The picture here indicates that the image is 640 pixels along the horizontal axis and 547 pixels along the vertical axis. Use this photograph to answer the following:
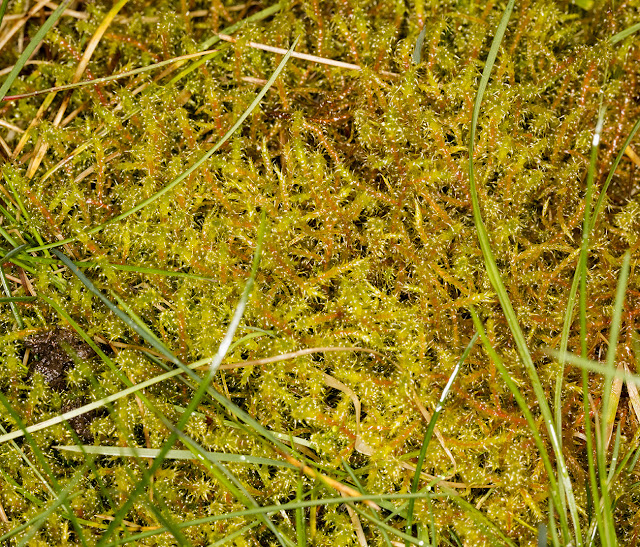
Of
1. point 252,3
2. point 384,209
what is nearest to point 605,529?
point 384,209

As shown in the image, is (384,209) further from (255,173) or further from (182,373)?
(182,373)

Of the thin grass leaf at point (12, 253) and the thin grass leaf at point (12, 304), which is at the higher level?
the thin grass leaf at point (12, 253)

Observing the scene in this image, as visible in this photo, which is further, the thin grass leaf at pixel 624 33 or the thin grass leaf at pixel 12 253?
the thin grass leaf at pixel 624 33

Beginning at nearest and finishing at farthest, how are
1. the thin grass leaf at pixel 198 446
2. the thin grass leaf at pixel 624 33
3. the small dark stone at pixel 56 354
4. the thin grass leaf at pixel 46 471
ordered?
the thin grass leaf at pixel 198 446 < the thin grass leaf at pixel 46 471 < the small dark stone at pixel 56 354 < the thin grass leaf at pixel 624 33

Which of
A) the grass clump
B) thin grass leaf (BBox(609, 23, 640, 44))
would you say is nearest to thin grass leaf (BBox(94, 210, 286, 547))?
the grass clump

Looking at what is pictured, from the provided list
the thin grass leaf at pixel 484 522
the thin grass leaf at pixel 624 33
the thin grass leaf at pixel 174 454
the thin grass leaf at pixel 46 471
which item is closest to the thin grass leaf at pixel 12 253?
the thin grass leaf at pixel 46 471

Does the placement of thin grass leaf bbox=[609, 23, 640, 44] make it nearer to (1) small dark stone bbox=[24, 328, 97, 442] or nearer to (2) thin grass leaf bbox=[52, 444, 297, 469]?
(2) thin grass leaf bbox=[52, 444, 297, 469]

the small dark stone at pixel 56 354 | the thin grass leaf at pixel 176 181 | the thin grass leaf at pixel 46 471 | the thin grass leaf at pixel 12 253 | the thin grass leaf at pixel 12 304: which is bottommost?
the thin grass leaf at pixel 46 471

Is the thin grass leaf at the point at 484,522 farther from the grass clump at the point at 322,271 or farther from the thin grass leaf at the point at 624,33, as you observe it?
the thin grass leaf at the point at 624,33

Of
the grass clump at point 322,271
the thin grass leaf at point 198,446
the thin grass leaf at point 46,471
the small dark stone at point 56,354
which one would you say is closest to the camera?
the thin grass leaf at point 198,446
